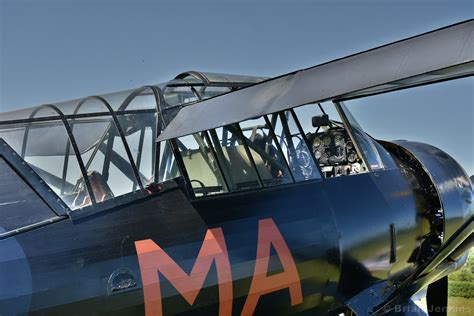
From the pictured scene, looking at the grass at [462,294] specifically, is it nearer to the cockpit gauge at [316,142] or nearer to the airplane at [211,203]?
the cockpit gauge at [316,142]

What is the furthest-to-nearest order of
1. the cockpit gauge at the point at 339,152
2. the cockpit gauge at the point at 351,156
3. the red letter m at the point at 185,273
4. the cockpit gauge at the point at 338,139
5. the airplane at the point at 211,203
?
the cockpit gauge at the point at 338,139
the cockpit gauge at the point at 339,152
the cockpit gauge at the point at 351,156
the red letter m at the point at 185,273
the airplane at the point at 211,203

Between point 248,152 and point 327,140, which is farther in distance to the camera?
point 327,140

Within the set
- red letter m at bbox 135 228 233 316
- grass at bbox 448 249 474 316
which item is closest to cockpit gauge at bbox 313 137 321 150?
red letter m at bbox 135 228 233 316

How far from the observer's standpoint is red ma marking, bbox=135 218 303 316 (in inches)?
151

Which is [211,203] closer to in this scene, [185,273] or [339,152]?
[185,273]

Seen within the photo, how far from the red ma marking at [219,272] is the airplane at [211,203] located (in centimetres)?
1

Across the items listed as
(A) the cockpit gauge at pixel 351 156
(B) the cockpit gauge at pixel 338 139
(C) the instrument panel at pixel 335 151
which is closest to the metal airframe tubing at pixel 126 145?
(C) the instrument panel at pixel 335 151

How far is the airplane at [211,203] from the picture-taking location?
11.5 ft

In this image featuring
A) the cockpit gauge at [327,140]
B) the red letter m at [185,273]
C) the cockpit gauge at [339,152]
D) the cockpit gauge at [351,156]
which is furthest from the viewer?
the cockpit gauge at [327,140]

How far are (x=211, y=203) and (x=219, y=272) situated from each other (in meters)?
0.54

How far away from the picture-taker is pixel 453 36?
3.22 meters

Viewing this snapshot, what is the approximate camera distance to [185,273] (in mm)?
3986

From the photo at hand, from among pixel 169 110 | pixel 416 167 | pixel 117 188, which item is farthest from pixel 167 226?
pixel 416 167

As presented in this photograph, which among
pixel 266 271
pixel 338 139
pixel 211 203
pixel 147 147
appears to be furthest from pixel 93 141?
pixel 338 139
